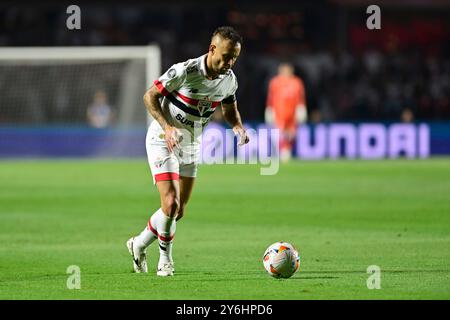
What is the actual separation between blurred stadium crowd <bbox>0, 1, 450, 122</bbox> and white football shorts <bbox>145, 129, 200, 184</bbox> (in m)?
20.5

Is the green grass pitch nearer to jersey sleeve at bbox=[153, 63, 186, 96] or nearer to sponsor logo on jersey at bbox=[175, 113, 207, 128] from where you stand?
sponsor logo on jersey at bbox=[175, 113, 207, 128]

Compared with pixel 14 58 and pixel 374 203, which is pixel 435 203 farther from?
pixel 14 58

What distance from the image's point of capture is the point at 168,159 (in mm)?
9547

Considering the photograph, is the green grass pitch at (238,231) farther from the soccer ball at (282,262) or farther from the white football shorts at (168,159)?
the white football shorts at (168,159)

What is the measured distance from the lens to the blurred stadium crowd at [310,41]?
32000 mm

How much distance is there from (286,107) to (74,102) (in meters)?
6.27

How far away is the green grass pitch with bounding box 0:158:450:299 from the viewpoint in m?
8.79

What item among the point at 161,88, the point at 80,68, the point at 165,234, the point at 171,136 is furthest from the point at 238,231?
the point at 80,68

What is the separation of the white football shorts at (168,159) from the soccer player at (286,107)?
55.7 feet

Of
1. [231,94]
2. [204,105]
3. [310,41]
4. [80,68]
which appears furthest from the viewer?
[310,41]

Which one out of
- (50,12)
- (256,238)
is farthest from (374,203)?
(50,12)

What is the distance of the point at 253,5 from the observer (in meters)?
32.4

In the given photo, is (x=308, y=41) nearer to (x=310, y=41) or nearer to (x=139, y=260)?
(x=310, y=41)
